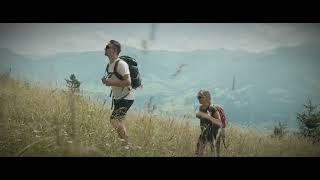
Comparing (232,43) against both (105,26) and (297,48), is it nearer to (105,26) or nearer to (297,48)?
(297,48)

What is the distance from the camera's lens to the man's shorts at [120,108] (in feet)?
17.3

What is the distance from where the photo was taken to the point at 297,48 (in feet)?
17.6

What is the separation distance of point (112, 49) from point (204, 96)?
1091 millimetres

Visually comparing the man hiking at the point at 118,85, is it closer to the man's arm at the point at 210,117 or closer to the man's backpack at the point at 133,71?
the man's backpack at the point at 133,71

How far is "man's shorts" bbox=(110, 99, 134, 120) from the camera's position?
527 cm

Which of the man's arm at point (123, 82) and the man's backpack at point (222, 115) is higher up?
the man's arm at point (123, 82)

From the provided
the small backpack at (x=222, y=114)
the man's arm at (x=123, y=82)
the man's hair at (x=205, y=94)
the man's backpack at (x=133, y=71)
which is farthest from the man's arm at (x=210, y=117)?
the man's arm at (x=123, y=82)

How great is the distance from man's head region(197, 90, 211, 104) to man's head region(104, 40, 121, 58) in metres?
0.97

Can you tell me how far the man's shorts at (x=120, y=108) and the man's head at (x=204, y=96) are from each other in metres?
0.73

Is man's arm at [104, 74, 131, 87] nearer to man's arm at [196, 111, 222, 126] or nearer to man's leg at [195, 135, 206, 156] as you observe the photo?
man's arm at [196, 111, 222, 126]

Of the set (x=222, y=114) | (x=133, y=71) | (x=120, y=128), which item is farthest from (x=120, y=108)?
(x=222, y=114)
